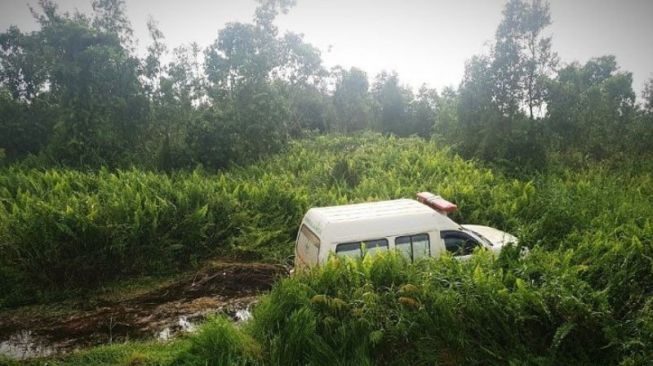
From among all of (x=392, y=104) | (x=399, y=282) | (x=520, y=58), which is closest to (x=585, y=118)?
(x=520, y=58)

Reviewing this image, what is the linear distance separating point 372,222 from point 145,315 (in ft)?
15.9

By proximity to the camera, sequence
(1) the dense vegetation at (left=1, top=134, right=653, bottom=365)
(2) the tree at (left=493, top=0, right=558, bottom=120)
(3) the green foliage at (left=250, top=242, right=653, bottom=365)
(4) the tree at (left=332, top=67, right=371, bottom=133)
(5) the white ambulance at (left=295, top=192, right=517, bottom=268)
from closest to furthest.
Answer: (3) the green foliage at (left=250, top=242, right=653, bottom=365) < (1) the dense vegetation at (left=1, top=134, right=653, bottom=365) < (5) the white ambulance at (left=295, top=192, right=517, bottom=268) < (2) the tree at (left=493, top=0, right=558, bottom=120) < (4) the tree at (left=332, top=67, right=371, bottom=133)

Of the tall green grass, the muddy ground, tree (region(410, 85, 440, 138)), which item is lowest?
the muddy ground

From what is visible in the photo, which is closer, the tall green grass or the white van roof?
the white van roof

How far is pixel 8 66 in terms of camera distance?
1060 inches

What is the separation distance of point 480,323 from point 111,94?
21.6 meters

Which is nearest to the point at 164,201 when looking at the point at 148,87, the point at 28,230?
the point at 28,230

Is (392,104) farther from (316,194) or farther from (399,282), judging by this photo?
(399,282)

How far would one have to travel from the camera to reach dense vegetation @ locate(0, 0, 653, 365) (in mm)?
5484

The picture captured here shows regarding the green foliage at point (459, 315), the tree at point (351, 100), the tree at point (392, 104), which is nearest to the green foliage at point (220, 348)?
the green foliage at point (459, 315)

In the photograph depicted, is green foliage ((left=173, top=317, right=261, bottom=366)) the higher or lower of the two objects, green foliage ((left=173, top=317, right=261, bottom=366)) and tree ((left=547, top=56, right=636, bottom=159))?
the lower

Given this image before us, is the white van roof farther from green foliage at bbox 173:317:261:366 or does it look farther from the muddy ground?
green foliage at bbox 173:317:261:366

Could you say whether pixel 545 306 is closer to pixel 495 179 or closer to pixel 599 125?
pixel 495 179

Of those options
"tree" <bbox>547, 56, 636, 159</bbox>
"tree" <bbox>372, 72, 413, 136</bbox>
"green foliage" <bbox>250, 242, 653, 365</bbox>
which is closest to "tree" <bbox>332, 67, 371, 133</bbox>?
"tree" <bbox>372, 72, 413, 136</bbox>
